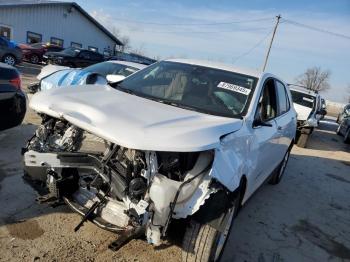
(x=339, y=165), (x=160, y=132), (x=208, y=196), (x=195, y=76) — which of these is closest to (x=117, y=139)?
(x=160, y=132)

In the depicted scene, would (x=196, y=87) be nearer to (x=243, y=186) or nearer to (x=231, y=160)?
(x=243, y=186)

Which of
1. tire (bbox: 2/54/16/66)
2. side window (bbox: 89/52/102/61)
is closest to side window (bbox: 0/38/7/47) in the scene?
tire (bbox: 2/54/16/66)

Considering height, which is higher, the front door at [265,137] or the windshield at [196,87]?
the windshield at [196,87]

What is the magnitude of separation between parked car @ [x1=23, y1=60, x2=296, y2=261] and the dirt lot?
43 centimetres

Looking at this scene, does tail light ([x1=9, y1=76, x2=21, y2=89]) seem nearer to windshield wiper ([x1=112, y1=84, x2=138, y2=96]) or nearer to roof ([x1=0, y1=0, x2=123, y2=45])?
windshield wiper ([x1=112, y1=84, x2=138, y2=96])

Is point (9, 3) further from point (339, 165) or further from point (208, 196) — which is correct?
point (208, 196)

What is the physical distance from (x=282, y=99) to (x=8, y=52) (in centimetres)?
1669

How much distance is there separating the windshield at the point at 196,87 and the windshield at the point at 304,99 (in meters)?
10.00

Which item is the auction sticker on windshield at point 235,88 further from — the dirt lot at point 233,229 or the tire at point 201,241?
the dirt lot at point 233,229

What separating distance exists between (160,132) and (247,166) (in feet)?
3.85

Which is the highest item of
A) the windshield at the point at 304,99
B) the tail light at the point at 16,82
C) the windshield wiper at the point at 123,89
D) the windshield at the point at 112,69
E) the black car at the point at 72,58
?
the windshield wiper at the point at 123,89

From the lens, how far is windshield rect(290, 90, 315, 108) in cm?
1394

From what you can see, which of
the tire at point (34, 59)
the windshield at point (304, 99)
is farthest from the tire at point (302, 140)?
the tire at point (34, 59)

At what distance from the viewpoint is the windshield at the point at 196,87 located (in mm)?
4164
